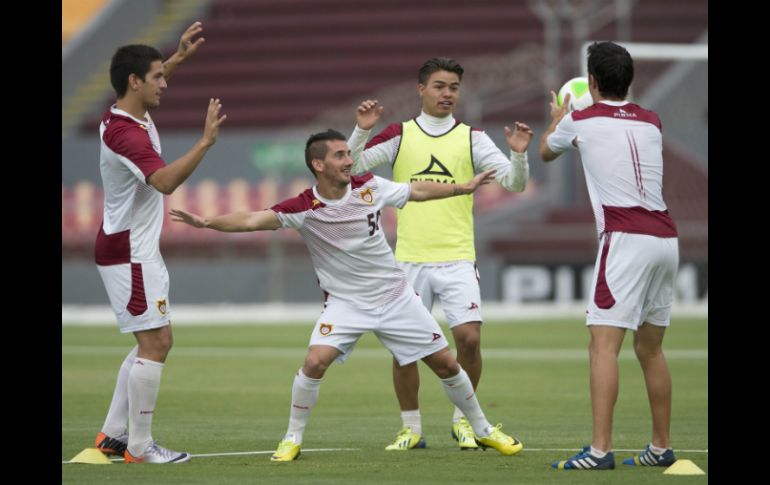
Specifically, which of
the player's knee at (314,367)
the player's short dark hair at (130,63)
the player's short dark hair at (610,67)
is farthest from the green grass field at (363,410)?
the player's short dark hair at (130,63)

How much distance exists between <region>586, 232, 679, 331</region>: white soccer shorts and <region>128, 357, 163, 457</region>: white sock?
267 centimetres

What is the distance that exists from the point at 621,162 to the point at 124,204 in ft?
9.82

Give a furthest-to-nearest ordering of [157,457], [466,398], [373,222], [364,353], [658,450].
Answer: [364,353], [466,398], [373,222], [157,457], [658,450]

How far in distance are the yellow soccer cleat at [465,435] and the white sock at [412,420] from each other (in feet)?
0.82

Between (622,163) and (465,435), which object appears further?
(465,435)

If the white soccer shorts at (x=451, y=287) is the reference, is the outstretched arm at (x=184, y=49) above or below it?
above

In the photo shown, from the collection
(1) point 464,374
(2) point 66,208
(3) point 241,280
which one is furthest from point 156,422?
(2) point 66,208

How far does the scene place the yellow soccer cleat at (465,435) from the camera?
9.15 metres

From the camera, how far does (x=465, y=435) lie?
30.2ft

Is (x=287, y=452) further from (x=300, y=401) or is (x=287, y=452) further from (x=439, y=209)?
(x=439, y=209)

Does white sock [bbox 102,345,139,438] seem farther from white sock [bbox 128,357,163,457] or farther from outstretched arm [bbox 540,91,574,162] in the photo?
outstretched arm [bbox 540,91,574,162]

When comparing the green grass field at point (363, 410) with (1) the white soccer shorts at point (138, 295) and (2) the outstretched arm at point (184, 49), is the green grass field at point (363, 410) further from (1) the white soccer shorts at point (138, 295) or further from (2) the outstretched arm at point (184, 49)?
(2) the outstretched arm at point (184, 49)

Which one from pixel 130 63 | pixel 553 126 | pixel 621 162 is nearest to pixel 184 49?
pixel 130 63
